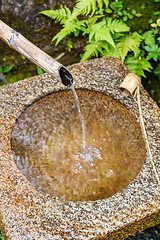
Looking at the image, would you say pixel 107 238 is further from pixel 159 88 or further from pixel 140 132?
pixel 159 88

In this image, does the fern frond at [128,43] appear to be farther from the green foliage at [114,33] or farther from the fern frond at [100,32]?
the fern frond at [100,32]

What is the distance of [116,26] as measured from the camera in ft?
11.4

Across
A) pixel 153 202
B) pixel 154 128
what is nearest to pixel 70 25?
pixel 154 128

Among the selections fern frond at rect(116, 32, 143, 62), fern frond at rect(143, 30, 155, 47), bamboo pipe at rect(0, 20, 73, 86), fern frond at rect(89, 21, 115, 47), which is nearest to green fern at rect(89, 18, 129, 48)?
fern frond at rect(89, 21, 115, 47)

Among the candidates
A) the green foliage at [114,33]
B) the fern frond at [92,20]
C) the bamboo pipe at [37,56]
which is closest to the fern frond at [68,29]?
the green foliage at [114,33]

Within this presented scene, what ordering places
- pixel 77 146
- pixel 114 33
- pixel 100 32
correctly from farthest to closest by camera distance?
pixel 114 33, pixel 100 32, pixel 77 146

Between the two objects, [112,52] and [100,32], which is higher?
[100,32]

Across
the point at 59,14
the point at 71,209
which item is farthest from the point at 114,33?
the point at 71,209

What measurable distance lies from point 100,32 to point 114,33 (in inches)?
13.3

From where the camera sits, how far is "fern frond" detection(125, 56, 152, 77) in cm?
354

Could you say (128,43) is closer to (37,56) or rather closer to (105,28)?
(105,28)

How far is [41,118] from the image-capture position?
273 centimetres

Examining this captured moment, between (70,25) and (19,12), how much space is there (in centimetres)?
68

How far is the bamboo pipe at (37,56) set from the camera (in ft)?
6.39
